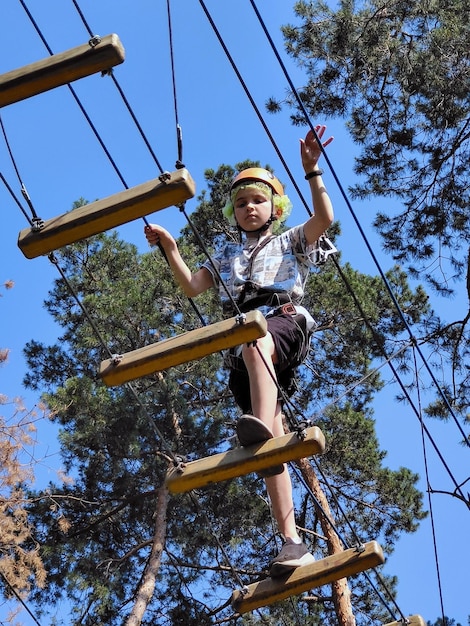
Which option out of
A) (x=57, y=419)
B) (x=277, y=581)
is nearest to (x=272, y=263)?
(x=277, y=581)

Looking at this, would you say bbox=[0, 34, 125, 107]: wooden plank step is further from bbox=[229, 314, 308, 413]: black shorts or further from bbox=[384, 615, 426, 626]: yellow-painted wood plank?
bbox=[384, 615, 426, 626]: yellow-painted wood plank

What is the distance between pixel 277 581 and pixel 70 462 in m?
8.40

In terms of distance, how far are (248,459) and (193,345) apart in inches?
18.4

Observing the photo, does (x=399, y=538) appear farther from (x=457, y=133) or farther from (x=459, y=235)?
(x=457, y=133)

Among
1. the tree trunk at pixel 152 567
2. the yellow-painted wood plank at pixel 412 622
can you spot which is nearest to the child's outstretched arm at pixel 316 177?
the yellow-painted wood plank at pixel 412 622

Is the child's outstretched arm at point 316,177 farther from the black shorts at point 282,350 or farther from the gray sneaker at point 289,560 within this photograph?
the gray sneaker at point 289,560

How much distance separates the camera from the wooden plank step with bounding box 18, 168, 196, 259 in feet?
11.6

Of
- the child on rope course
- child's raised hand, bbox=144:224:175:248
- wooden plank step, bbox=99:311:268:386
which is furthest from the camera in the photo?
child's raised hand, bbox=144:224:175:248

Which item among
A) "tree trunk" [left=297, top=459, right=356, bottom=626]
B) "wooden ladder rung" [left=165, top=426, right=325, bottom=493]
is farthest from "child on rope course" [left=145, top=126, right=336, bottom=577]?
"tree trunk" [left=297, top=459, right=356, bottom=626]

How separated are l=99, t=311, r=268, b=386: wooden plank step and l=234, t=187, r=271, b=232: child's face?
3.44 ft

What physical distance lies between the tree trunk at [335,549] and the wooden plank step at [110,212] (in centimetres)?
637

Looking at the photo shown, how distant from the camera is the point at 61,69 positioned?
357 cm

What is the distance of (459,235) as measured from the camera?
9398 mm

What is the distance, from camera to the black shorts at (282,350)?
429cm
